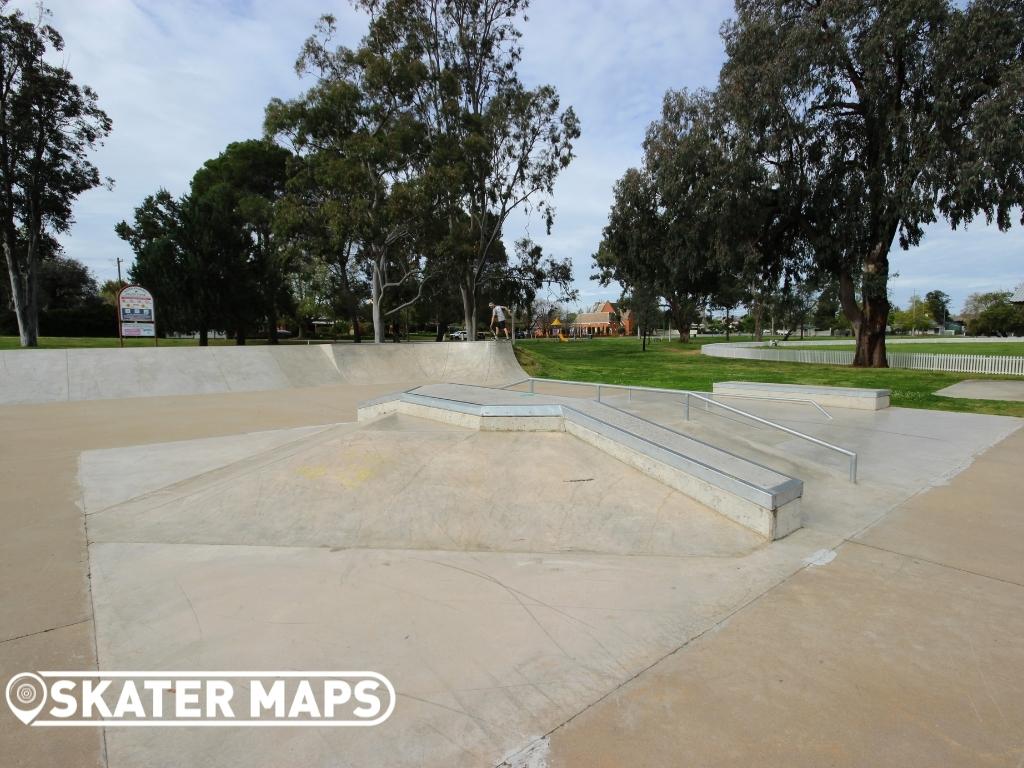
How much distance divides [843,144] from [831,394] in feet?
47.2

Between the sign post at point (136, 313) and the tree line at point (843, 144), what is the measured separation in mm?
20397

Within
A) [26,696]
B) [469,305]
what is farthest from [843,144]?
[26,696]

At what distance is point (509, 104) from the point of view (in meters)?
24.9

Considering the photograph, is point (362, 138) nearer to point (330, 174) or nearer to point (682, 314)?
point (330, 174)

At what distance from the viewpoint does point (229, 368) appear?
1588 centimetres

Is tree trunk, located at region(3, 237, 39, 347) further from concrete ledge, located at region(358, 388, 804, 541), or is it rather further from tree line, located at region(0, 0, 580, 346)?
concrete ledge, located at region(358, 388, 804, 541)

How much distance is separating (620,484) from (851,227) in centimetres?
1963

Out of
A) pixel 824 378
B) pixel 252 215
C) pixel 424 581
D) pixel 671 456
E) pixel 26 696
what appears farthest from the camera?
pixel 252 215

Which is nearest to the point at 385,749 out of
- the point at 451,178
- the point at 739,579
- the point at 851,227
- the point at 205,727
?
the point at 205,727

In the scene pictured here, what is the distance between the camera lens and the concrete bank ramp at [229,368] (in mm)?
13367

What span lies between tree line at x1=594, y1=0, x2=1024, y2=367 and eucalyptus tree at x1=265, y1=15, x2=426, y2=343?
10.9m

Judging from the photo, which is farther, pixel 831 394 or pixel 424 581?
pixel 831 394

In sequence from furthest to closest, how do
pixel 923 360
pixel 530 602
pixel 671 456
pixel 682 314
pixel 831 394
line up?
pixel 682 314
pixel 923 360
pixel 831 394
pixel 671 456
pixel 530 602

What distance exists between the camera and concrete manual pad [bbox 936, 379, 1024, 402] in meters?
12.6
